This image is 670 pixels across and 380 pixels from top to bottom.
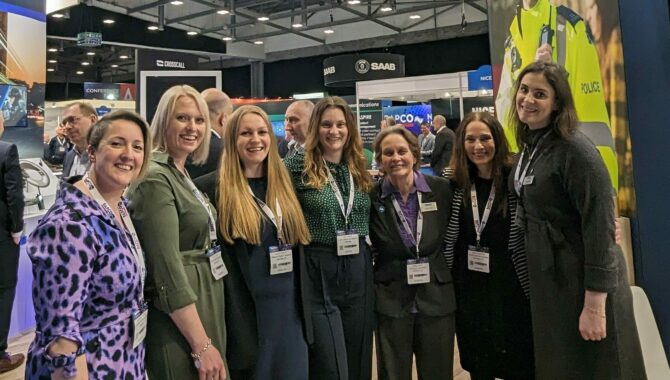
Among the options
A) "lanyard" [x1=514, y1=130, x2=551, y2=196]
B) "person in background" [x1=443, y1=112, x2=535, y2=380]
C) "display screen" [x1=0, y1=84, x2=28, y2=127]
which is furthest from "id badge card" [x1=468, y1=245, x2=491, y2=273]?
"display screen" [x1=0, y1=84, x2=28, y2=127]

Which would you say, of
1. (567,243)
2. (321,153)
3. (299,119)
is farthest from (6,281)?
(567,243)

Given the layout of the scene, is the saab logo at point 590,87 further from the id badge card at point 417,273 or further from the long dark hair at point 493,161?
the id badge card at point 417,273

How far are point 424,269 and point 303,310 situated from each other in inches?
22.6

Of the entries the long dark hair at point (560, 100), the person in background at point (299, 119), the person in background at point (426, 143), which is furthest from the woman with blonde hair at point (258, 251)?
the person in background at point (426, 143)

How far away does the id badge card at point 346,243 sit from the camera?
2113 mm

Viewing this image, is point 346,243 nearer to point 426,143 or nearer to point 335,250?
point 335,250

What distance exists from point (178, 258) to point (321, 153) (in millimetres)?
848

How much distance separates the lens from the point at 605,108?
2428mm

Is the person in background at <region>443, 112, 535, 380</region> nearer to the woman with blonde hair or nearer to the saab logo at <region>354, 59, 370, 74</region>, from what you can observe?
the woman with blonde hair

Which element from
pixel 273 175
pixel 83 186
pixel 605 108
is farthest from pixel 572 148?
pixel 83 186

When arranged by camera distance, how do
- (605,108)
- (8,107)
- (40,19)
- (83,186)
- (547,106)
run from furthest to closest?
(40,19) < (8,107) < (605,108) < (547,106) < (83,186)

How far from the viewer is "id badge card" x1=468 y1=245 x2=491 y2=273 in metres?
2.28

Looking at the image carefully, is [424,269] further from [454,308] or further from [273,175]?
[273,175]

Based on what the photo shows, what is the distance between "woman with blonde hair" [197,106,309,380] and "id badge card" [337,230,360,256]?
5.6 inches
